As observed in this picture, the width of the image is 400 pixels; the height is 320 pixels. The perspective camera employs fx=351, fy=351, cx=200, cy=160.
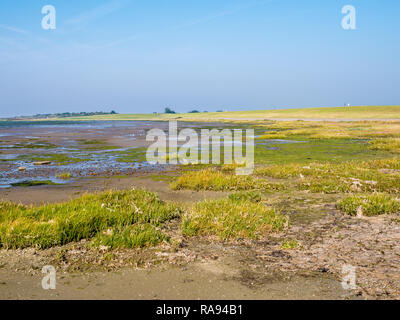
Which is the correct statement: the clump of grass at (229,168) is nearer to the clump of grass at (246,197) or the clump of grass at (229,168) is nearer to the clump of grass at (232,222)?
the clump of grass at (246,197)

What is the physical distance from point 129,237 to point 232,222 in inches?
98.3

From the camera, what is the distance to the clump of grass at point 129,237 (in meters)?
7.54

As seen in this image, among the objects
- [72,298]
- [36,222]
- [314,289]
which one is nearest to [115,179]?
[36,222]

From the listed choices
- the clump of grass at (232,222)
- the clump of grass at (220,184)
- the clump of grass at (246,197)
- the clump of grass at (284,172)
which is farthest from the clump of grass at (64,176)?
the clump of grass at (232,222)

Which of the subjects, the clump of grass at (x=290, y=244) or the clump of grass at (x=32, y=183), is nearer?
the clump of grass at (x=290, y=244)

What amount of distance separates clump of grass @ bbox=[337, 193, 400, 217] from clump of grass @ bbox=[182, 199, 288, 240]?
2.24m

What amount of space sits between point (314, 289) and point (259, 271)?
41.9 inches

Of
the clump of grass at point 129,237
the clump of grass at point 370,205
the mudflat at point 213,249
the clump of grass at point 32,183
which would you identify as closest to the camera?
the mudflat at point 213,249

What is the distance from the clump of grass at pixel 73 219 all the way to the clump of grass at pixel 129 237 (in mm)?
475

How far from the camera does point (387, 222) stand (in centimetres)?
916
